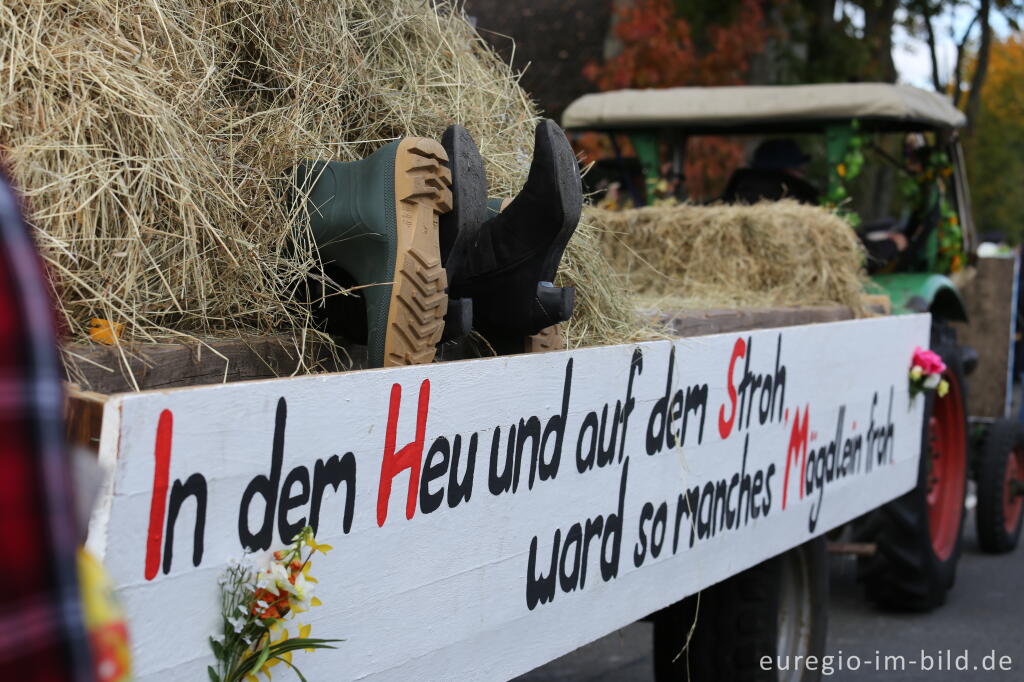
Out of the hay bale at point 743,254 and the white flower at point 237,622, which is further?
the hay bale at point 743,254

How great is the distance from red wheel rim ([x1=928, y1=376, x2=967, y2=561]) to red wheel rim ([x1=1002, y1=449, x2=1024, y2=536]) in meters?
1.01

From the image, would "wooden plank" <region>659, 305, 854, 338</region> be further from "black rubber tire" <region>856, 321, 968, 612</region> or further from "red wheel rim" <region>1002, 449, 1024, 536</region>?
"red wheel rim" <region>1002, 449, 1024, 536</region>

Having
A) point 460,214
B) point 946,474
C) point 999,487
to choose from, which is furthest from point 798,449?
point 999,487

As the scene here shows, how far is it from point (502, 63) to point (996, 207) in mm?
33288

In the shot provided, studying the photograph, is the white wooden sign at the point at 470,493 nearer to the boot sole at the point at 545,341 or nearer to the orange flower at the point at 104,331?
the boot sole at the point at 545,341

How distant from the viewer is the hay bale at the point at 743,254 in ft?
13.7

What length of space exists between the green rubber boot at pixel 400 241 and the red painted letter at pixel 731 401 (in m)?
0.86

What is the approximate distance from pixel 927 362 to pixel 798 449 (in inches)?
41.5

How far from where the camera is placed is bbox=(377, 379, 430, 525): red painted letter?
1644mm

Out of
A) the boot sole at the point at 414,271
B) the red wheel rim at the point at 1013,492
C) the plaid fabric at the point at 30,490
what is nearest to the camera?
the plaid fabric at the point at 30,490

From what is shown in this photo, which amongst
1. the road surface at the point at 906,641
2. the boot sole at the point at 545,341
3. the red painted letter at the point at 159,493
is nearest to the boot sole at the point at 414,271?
the boot sole at the point at 545,341

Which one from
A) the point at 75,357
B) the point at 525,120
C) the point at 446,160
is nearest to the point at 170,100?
the point at 446,160

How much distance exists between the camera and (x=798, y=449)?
3.08 meters

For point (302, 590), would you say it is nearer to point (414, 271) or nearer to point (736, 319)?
point (414, 271)
